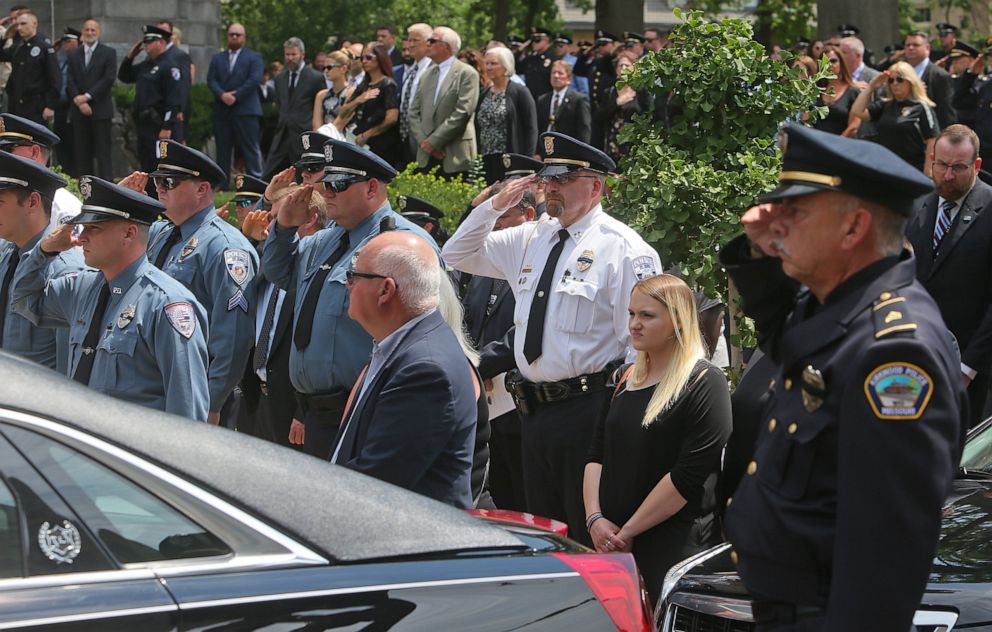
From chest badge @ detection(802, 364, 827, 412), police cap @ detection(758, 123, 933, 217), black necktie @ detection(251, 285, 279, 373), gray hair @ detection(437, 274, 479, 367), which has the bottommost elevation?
black necktie @ detection(251, 285, 279, 373)

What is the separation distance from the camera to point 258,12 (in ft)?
125

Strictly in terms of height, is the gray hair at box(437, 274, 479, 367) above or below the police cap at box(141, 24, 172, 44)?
below

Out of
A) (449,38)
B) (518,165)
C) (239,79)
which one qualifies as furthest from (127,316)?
(239,79)

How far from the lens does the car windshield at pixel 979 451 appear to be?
17.9 feet

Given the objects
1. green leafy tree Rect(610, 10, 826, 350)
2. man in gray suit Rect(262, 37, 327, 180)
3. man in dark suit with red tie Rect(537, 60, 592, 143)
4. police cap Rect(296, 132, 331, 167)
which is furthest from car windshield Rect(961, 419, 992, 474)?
man in gray suit Rect(262, 37, 327, 180)

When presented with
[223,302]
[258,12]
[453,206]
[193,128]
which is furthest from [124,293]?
[258,12]

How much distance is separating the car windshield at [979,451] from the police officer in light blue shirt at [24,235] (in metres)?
4.34

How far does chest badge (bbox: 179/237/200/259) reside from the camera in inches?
288

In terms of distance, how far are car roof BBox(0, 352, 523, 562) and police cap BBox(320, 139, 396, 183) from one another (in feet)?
11.7

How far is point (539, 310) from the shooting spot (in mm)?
6547

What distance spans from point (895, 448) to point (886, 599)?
0.31 metres

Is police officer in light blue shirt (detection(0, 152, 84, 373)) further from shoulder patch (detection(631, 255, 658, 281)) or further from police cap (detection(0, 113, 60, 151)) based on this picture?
shoulder patch (detection(631, 255, 658, 281))

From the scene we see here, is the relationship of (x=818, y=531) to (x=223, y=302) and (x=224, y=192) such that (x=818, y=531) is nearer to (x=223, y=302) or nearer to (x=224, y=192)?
(x=223, y=302)

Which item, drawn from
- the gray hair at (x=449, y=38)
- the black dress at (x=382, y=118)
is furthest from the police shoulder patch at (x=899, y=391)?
the black dress at (x=382, y=118)
